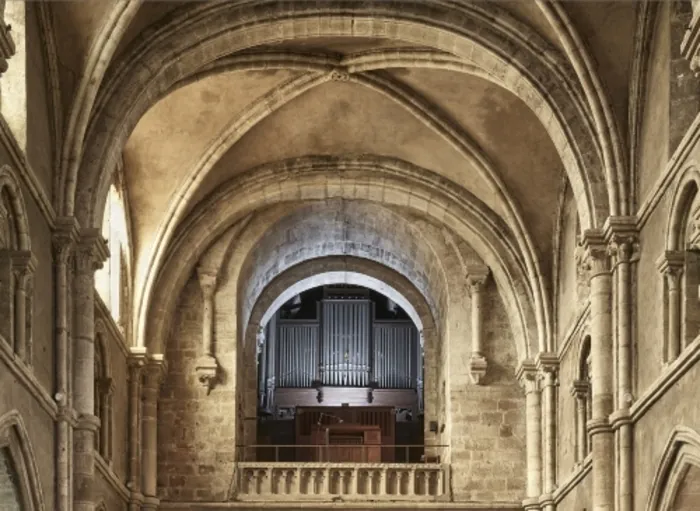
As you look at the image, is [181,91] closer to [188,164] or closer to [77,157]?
[188,164]

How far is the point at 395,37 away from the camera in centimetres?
2561

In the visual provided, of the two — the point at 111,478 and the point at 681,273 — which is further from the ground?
the point at 681,273

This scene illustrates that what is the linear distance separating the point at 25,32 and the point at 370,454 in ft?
53.7

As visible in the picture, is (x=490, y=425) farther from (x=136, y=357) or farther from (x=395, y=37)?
(x=395, y=37)

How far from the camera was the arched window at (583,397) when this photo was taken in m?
26.6

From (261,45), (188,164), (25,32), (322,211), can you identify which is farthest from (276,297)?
(25,32)

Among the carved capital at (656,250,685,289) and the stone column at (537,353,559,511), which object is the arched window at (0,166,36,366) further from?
the stone column at (537,353,559,511)

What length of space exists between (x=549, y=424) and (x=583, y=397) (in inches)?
97.2

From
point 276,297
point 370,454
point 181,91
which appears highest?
point 181,91

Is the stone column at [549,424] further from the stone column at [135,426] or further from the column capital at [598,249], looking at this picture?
the stone column at [135,426]

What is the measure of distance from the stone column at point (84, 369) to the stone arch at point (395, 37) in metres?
0.44

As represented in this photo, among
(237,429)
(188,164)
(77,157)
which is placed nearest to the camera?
(77,157)

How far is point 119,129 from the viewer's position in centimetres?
2444

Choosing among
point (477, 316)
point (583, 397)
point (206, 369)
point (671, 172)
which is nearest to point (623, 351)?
point (671, 172)
